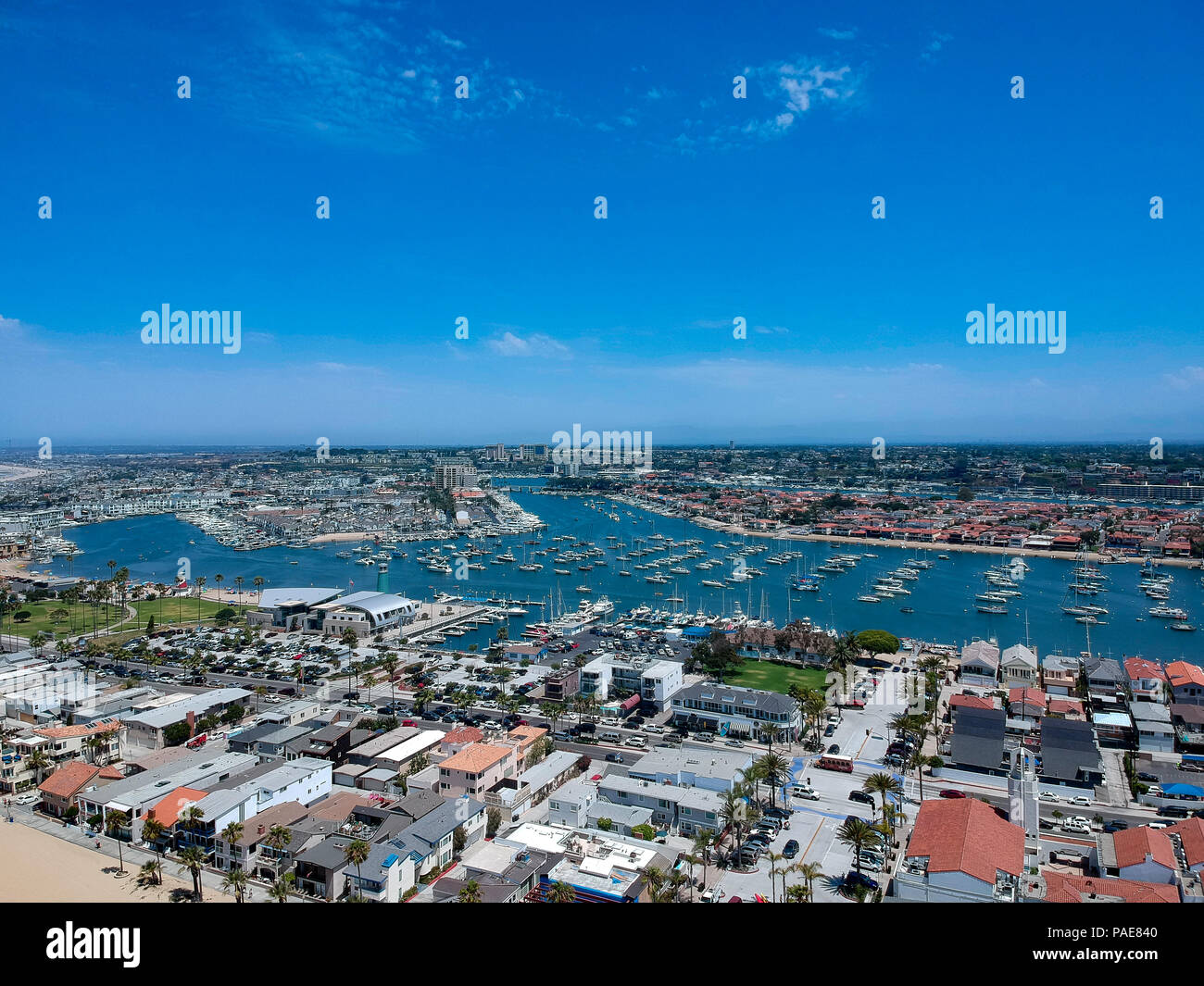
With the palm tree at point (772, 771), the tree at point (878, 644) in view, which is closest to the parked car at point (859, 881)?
the palm tree at point (772, 771)

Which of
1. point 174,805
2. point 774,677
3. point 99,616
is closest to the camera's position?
point 174,805

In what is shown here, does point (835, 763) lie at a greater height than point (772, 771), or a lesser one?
lesser

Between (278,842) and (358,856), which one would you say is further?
(278,842)

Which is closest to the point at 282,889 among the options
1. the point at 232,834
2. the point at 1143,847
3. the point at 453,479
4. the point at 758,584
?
the point at 232,834

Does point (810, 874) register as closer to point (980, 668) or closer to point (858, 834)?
point (858, 834)

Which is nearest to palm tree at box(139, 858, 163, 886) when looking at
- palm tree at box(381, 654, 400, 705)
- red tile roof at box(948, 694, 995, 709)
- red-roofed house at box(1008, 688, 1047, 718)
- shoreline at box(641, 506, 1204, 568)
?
palm tree at box(381, 654, 400, 705)

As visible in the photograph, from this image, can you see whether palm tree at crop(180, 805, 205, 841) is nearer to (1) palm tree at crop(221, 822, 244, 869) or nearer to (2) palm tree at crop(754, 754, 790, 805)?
(1) palm tree at crop(221, 822, 244, 869)
